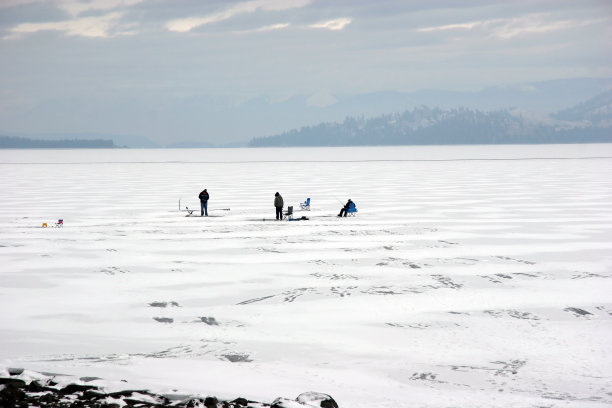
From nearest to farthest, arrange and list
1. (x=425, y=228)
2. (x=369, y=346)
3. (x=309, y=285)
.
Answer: (x=369, y=346), (x=309, y=285), (x=425, y=228)

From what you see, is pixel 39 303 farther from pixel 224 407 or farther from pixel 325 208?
pixel 325 208

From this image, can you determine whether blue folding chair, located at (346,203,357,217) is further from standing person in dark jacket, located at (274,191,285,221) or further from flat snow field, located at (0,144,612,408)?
standing person in dark jacket, located at (274,191,285,221)

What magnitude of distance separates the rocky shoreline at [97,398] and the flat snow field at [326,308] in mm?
313

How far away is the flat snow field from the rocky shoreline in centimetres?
31

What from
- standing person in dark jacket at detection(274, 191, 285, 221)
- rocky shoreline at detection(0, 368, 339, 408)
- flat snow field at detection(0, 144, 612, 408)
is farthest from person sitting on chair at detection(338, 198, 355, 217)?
rocky shoreline at detection(0, 368, 339, 408)

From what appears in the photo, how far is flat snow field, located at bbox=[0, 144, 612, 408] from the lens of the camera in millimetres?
8477

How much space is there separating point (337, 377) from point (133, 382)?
8.18 ft

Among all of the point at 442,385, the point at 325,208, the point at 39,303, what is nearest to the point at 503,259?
the point at 442,385

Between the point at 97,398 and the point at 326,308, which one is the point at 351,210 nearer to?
the point at 326,308

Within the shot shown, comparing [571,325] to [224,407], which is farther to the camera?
[571,325]

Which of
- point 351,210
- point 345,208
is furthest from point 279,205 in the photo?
point 351,210

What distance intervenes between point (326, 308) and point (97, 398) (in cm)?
491

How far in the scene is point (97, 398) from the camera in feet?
25.2

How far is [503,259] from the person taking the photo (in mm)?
16000
